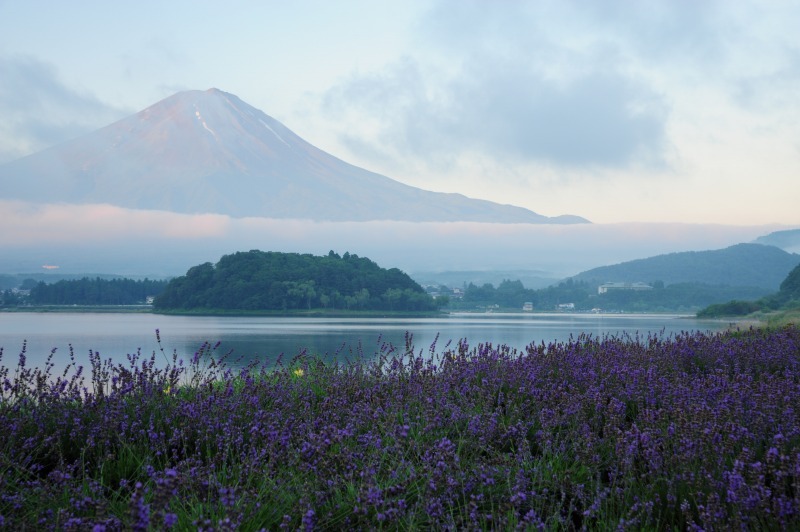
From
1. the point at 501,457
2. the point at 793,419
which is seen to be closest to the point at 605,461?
the point at 501,457

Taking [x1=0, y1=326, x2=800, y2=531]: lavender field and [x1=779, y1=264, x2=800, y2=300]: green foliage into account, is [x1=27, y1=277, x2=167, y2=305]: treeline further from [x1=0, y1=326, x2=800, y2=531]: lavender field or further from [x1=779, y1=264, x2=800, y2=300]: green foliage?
[x1=0, y1=326, x2=800, y2=531]: lavender field

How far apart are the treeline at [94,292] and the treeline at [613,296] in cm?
4944

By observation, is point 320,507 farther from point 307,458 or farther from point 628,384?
point 628,384

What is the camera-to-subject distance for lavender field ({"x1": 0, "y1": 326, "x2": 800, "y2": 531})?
8.72 ft

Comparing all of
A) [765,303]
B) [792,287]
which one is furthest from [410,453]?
[792,287]

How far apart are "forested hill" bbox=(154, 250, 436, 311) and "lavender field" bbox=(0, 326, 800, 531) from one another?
2811 inches

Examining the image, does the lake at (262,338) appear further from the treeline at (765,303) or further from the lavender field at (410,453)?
the treeline at (765,303)

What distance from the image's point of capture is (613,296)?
121m

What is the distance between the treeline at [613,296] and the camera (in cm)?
11156

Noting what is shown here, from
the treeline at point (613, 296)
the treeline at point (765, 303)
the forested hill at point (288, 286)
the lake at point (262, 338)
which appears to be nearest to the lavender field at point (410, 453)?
the lake at point (262, 338)

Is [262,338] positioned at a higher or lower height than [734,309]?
lower

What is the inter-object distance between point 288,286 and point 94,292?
129 ft

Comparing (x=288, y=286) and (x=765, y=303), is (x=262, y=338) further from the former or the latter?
(x=288, y=286)

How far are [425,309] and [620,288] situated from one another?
51.0 meters
